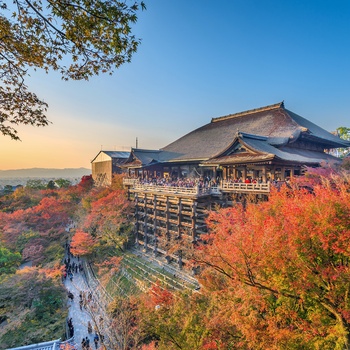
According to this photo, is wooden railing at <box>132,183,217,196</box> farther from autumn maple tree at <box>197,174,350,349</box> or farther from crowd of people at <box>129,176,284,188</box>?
autumn maple tree at <box>197,174,350,349</box>

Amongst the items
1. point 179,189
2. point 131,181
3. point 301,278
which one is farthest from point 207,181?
point 301,278

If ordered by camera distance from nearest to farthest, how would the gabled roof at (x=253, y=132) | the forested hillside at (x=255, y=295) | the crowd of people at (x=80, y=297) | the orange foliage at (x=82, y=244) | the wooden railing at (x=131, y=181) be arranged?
1. the forested hillside at (x=255, y=295)
2. the crowd of people at (x=80, y=297)
3. the gabled roof at (x=253, y=132)
4. the orange foliage at (x=82, y=244)
5. the wooden railing at (x=131, y=181)

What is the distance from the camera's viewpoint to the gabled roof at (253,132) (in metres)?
20.1

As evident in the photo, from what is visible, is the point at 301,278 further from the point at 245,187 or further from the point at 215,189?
the point at 215,189

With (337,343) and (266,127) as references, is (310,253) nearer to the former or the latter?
(337,343)

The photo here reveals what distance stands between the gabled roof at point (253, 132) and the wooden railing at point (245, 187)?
5.09 m

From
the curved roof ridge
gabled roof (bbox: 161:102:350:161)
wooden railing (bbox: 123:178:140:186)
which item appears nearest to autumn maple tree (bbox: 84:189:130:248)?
wooden railing (bbox: 123:178:140:186)

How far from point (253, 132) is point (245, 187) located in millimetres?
9689

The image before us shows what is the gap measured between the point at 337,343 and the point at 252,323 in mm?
2538

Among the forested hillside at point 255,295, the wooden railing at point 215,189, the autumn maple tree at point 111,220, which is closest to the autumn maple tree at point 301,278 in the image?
the forested hillside at point 255,295

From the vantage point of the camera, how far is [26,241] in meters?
23.6

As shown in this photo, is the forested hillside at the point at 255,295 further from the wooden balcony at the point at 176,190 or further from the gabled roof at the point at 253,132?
the gabled roof at the point at 253,132

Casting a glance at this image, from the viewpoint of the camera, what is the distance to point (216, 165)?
730 inches

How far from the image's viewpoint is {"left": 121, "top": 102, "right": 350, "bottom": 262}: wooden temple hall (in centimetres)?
1653
